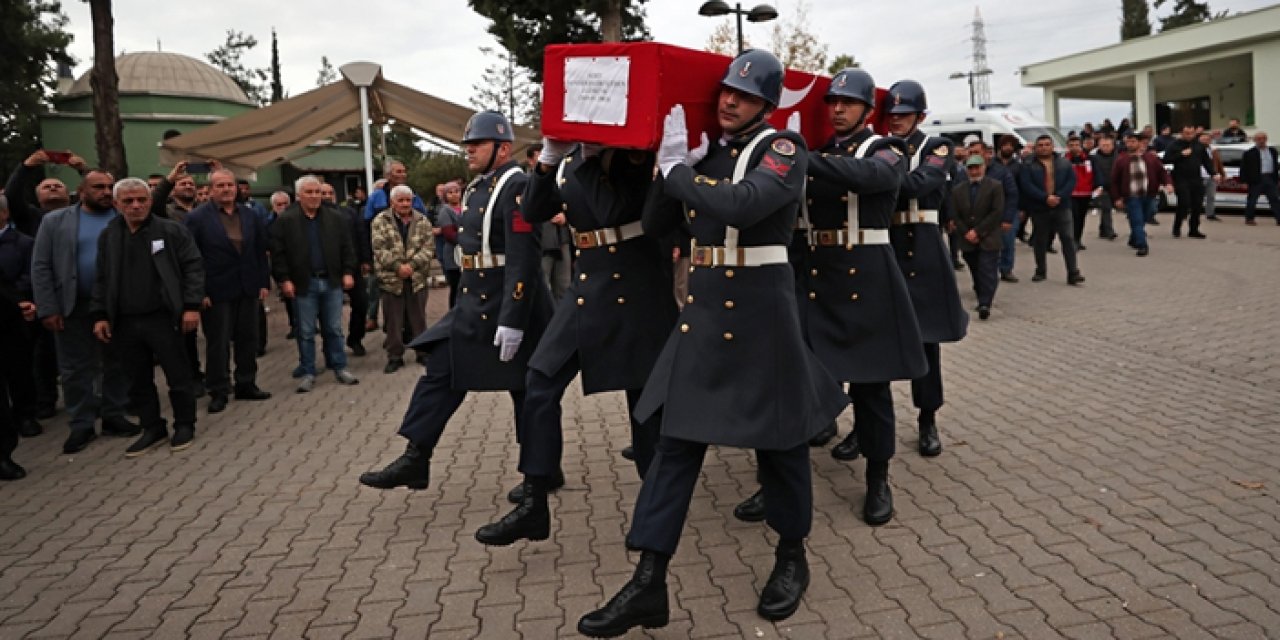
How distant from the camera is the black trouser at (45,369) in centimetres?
833

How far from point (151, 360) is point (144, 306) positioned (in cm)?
45

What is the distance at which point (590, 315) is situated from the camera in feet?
14.2

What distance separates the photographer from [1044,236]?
514 inches

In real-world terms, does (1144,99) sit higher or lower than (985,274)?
higher

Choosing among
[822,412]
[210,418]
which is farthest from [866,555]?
[210,418]

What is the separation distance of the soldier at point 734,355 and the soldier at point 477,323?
1502 millimetres

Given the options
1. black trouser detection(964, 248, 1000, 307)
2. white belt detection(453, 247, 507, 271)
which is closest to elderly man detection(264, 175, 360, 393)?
white belt detection(453, 247, 507, 271)

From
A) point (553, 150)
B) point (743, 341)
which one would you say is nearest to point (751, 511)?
point (743, 341)

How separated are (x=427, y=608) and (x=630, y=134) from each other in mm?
2126

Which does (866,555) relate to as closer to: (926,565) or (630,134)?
(926,565)

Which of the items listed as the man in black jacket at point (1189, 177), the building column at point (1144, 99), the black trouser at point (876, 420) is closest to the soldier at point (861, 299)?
the black trouser at point (876, 420)

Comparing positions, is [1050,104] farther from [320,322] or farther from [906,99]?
[906,99]

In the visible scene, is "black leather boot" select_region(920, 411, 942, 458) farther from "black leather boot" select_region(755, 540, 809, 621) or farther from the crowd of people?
"black leather boot" select_region(755, 540, 809, 621)

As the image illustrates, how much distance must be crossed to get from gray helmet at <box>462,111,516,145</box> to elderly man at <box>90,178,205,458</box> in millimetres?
3324
